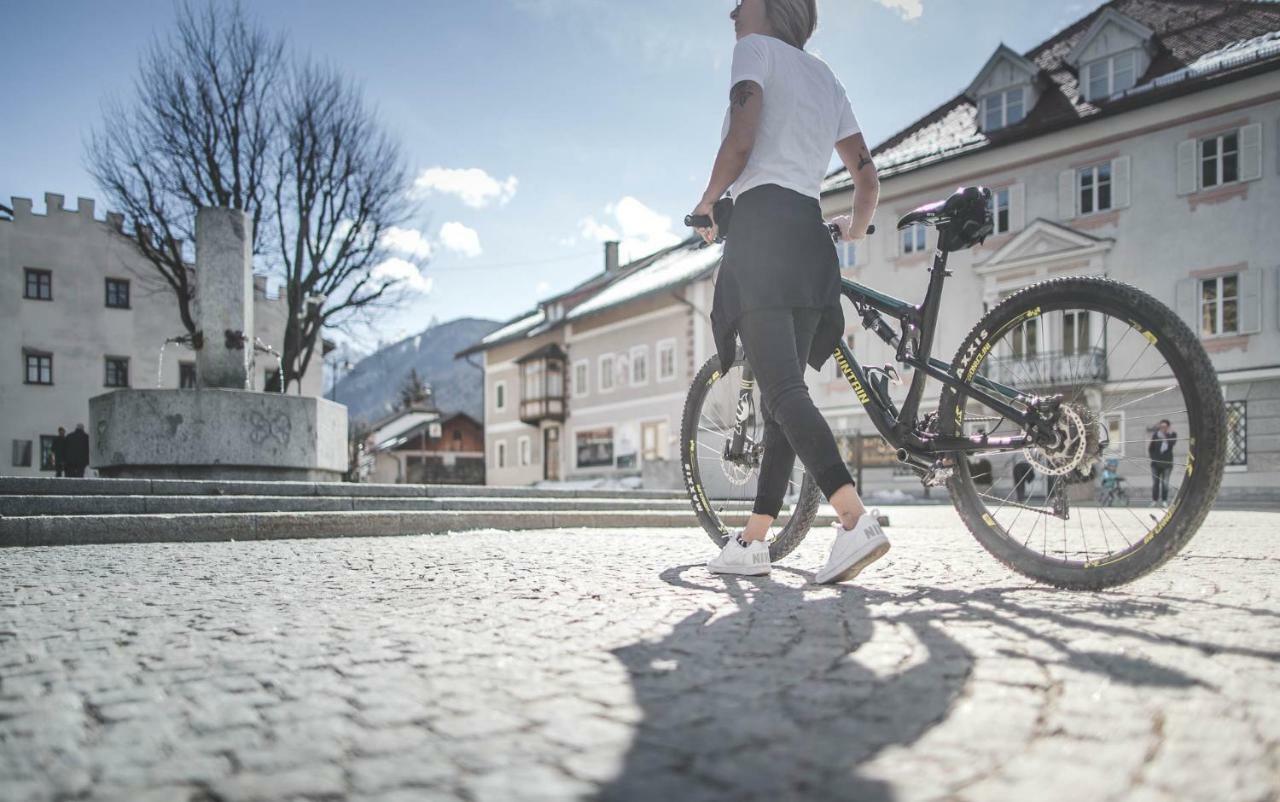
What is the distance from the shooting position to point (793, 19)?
3.42 meters

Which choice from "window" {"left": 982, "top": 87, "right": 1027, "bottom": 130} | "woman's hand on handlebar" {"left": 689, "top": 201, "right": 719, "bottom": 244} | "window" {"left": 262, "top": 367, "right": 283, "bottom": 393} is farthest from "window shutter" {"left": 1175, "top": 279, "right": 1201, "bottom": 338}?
"window" {"left": 262, "top": 367, "right": 283, "bottom": 393}

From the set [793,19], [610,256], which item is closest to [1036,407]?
[793,19]

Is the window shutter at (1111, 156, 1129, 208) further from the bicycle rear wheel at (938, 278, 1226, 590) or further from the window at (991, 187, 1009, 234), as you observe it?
the bicycle rear wheel at (938, 278, 1226, 590)

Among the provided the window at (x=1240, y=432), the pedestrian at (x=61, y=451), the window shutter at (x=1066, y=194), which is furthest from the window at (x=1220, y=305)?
the pedestrian at (x=61, y=451)

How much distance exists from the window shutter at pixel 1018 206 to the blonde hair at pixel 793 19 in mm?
21976

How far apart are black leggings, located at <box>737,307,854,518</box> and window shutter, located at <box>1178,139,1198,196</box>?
71.5ft

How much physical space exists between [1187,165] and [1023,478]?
2172 cm

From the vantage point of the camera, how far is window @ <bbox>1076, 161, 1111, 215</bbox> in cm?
2186

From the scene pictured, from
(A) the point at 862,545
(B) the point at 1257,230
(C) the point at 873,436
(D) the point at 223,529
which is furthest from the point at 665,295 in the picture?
(A) the point at 862,545

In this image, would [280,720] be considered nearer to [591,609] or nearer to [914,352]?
[591,609]

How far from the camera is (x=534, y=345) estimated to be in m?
40.4

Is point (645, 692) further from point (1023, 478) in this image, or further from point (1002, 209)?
point (1002, 209)

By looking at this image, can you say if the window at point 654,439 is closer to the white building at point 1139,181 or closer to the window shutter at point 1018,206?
the white building at point 1139,181

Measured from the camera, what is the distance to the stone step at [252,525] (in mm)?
4945
